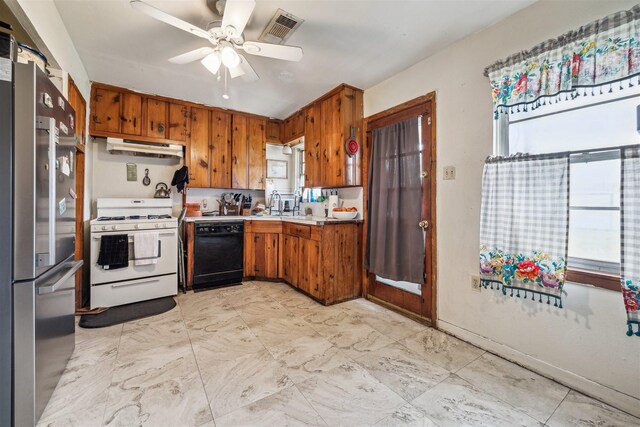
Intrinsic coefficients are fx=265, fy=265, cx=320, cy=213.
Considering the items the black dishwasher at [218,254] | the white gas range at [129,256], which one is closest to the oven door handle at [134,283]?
the white gas range at [129,256]

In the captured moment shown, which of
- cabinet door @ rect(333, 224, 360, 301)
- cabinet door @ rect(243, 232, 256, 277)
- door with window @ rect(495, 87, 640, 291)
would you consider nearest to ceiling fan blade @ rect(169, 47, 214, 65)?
cabinet door @ rect(333, 224, 360, 301)

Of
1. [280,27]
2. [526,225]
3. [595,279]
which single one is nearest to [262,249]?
→ [280,27]

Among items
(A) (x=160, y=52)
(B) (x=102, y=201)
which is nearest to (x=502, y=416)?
(A) (x=160, y=52)

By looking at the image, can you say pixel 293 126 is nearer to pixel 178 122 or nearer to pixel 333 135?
pixel 333 135

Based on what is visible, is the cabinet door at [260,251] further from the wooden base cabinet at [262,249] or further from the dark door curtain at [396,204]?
the dark door curtain at [396,204]

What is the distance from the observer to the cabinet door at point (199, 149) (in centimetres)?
363

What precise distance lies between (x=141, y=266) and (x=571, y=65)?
398cm

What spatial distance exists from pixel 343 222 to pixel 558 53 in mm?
2126

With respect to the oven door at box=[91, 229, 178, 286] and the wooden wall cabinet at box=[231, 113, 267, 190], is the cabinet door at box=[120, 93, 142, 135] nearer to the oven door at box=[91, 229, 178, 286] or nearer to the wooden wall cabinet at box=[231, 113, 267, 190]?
the wooden wall cabinet at box=[231, 113, 267, 190]

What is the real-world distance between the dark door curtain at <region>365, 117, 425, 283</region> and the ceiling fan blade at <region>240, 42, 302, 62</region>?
1.30 meters

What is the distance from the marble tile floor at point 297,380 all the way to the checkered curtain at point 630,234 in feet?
1.99

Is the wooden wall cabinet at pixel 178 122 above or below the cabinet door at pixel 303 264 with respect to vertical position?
above

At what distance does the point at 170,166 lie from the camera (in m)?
3.74

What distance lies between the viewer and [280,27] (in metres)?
2.01
